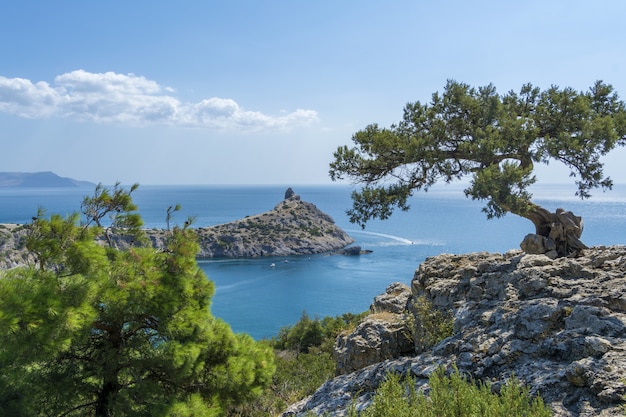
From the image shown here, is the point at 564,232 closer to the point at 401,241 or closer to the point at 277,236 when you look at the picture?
the point at 277,236

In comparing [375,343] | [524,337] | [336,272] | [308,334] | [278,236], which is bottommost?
[336,272]

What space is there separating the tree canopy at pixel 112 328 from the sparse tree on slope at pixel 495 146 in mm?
4628

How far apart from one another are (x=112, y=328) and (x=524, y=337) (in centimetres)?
679

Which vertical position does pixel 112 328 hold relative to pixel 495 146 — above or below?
below

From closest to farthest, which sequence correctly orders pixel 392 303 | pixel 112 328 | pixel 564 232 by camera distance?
pixel 112 328 → pixel 564 232 → pixel 392 303

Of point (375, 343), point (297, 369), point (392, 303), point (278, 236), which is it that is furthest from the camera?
point (278, 236)

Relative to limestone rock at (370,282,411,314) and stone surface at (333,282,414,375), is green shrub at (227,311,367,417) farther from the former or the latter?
stone surface at (333,282,414,375)

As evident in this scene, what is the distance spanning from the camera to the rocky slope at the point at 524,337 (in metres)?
4.61

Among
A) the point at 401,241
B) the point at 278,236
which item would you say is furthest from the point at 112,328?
the point at 401,241

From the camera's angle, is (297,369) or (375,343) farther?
(297,369)

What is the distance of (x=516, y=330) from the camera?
19.8ft

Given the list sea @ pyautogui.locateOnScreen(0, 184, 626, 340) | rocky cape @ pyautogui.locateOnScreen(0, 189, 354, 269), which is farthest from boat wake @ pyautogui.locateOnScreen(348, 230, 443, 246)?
rocky cape @ pyautogui.locateOnScreen(0, 189, 354, 269)

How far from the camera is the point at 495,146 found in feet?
27.6

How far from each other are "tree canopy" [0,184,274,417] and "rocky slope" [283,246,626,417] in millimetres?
2198
